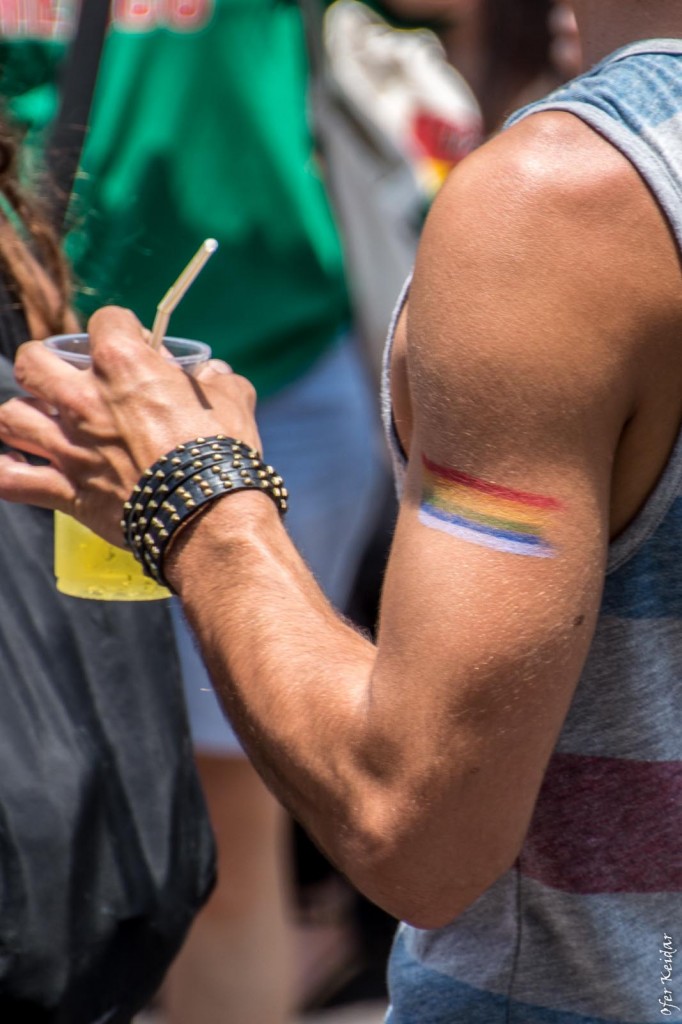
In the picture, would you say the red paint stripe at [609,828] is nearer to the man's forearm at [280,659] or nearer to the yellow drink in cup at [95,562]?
the man's forearm at [280,659]

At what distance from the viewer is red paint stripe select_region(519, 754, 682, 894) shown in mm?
1336

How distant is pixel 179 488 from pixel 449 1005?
0.54 metres

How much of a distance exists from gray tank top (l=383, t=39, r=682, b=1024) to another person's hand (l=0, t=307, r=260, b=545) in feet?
0.62

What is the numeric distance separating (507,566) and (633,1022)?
1.56 ft

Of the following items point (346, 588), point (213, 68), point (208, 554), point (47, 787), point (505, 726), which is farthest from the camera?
point (346, 588)

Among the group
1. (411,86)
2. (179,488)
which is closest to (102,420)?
(179,488)

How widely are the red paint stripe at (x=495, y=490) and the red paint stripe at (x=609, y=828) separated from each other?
0.93 ft

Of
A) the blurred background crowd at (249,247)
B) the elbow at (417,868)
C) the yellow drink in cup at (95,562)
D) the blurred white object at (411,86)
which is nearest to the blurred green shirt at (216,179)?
the blurred background crowd at (249,247)

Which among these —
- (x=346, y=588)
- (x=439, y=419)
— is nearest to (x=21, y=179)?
(x=439, y=419)

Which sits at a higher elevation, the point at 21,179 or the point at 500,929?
the point at 21,179

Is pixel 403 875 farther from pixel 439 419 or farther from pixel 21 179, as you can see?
pixel 21 179

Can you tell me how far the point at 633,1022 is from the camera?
54.4 inches

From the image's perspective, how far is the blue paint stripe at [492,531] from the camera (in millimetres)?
1177

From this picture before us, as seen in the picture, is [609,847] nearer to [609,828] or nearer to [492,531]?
[609,828]
